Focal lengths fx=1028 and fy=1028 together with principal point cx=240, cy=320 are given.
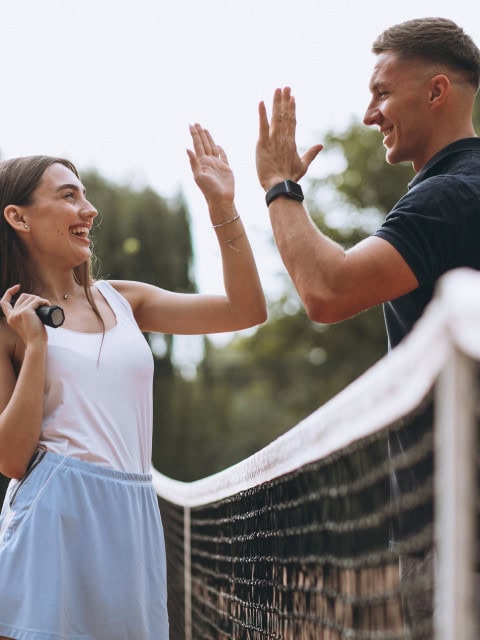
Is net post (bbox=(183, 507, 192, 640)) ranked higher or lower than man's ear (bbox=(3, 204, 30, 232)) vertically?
lower

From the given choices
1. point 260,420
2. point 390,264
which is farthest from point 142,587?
point 260,420

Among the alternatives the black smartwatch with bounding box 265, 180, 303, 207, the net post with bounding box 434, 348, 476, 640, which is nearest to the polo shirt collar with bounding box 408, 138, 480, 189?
the black smartwatch with bounding box 265, 180, 303, 207

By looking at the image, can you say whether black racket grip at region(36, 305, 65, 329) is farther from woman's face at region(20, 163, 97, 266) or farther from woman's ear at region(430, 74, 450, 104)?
woman's ear at region(430, 74, 450, 104)

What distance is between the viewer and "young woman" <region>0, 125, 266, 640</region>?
2883 millimetres

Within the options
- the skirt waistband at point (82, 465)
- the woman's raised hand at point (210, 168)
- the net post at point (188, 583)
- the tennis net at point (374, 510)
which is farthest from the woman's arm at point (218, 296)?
the net post at point (188, 583)

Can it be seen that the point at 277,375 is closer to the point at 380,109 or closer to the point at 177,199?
the point at 177,199

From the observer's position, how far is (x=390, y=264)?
2783mm

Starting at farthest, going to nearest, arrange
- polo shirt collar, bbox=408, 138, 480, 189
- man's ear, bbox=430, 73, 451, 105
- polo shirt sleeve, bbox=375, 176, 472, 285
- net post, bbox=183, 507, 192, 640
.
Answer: net post, bbox=183, 507, 192, 640 → man's ear, bbox=430, 73, 451, 105 → polo shirt collar, bbox=408, 138, 480, 189 → polo shirt sleeve, bbox=375, 176, 472, 285

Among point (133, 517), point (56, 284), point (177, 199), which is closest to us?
point (133, 517)

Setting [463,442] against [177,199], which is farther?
[177,199]

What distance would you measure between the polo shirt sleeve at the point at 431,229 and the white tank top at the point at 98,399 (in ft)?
2.90

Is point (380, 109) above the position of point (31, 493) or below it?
above

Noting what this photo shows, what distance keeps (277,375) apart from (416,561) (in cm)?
2887

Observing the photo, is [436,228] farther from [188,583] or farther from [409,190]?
[188,583]
